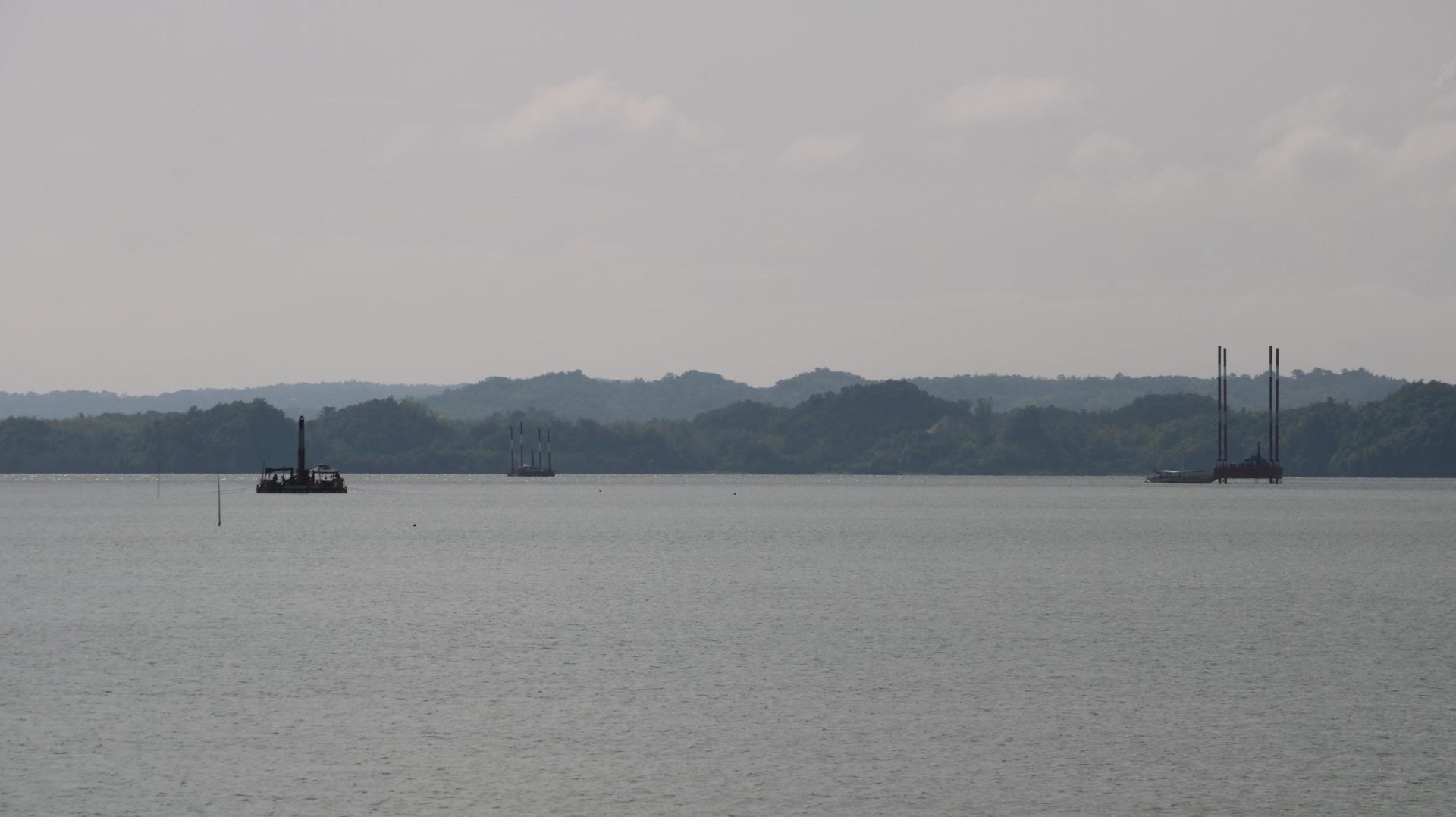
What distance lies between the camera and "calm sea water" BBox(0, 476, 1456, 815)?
117 ft

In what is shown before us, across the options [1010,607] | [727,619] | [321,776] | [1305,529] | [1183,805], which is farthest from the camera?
[1305,529]

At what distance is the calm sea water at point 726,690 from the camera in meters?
35.7

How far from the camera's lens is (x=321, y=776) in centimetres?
3678

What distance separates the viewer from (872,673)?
5303 centimetres

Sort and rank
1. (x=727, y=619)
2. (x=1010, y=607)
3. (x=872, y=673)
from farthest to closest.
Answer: (x=1010, y=607) < (x=727, y=619) < (x=872, y=673)

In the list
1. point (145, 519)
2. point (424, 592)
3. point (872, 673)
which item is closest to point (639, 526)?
point (145, 519)

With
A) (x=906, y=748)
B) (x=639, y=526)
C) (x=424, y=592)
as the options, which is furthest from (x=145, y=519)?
(x=906, y=748)

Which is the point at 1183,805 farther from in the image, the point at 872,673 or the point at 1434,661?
the point at 1434,661

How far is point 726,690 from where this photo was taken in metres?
49.6

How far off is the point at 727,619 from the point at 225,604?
23332 mm

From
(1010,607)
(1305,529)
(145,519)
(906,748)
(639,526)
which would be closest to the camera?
(906,748)

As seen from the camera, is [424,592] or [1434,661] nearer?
[1434,661]

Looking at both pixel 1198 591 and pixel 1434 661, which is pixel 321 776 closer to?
pixel 1434 661

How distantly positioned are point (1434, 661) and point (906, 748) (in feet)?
80.2
